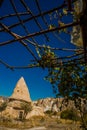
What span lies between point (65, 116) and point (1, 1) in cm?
5003

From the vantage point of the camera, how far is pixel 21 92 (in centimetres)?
6144

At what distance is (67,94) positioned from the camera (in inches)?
215

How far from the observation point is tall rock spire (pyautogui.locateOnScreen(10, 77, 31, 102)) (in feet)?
195

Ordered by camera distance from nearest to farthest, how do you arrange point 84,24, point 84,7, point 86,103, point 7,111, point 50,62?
1. point 84,7
2. point 84,24
3. point 50,62
4. point 86,103
5. point 7,111

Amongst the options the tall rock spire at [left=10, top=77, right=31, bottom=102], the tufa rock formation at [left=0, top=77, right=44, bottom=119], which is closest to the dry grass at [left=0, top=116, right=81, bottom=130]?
the tufa rock formation at [left=0, top=77, right=44, bottom=119]

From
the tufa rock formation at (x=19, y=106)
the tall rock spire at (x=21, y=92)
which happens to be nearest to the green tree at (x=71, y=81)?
the tufa rock formation at (x=19, y=106)

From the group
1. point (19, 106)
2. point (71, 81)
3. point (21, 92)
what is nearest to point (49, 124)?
point (71, 81)

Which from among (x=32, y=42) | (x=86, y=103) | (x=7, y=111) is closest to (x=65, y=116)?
(x=7, y=111)

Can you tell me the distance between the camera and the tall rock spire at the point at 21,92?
5958cm

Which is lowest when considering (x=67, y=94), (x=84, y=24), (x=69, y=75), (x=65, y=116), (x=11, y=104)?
(x=84, y=24)

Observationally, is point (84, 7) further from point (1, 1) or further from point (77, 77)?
point (77, 77)

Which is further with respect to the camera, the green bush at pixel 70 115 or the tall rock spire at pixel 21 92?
the tall rock spire at pixel 21 92

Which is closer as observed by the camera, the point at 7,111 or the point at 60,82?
the point at 60,82

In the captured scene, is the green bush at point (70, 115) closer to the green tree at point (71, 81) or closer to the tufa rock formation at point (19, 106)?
the tufa rock formation at point (19, 106)
